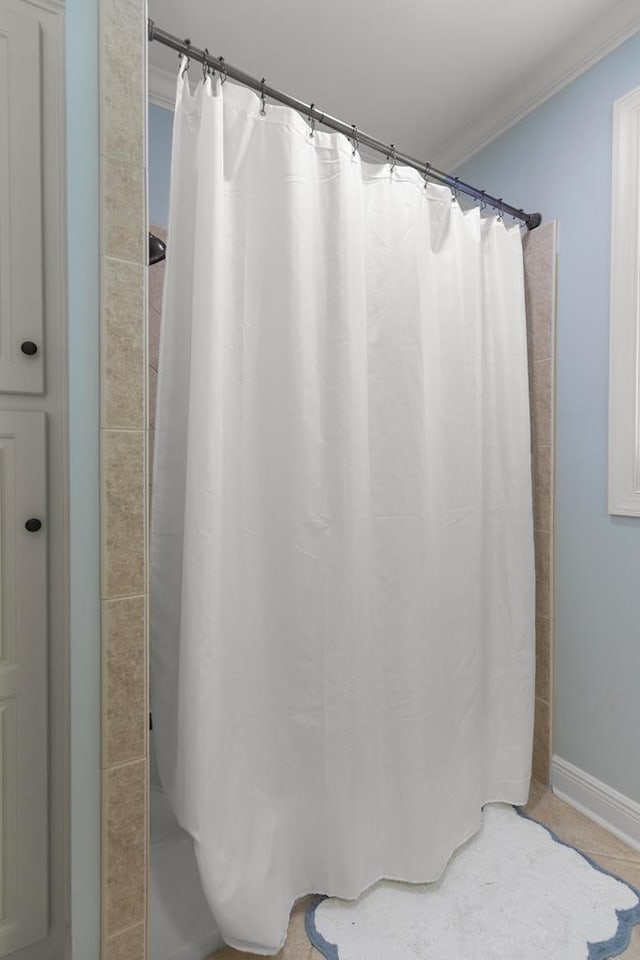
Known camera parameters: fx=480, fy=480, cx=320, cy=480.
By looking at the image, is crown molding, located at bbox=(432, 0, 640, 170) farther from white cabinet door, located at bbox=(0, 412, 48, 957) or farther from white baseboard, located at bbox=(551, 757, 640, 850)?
white baseboard, located at bbox=(551, 757, 640, 850)

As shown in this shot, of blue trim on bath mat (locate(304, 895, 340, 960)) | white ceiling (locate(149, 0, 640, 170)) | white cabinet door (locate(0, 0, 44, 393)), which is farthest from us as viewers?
white ceiling (locate(149, 0, 640, 170))

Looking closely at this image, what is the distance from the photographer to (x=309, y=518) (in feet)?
3.78

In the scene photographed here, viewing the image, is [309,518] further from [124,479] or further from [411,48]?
[411,48]

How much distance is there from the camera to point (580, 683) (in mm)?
1595

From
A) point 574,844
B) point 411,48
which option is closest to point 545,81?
point 411,48

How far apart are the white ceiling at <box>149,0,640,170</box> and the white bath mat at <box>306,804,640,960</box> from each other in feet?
7.74

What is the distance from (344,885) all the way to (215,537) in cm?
93

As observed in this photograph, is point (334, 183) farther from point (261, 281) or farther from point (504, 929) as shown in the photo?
point (504, 929)

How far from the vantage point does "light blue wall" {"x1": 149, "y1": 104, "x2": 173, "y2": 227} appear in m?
1.61

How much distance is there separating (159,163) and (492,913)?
2.40 meters

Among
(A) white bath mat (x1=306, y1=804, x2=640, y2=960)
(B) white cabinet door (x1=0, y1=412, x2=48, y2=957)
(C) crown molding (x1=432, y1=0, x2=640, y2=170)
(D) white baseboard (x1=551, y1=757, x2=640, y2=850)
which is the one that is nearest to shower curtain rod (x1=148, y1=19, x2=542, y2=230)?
(C) crown molding (x1=432, y1=0, x2=640, y2=170)

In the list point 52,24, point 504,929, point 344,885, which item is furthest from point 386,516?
point 52,24

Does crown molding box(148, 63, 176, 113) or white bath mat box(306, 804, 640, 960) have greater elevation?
crown molding box(148, 63, 176, 113)

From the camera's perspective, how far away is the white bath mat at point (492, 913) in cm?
110
